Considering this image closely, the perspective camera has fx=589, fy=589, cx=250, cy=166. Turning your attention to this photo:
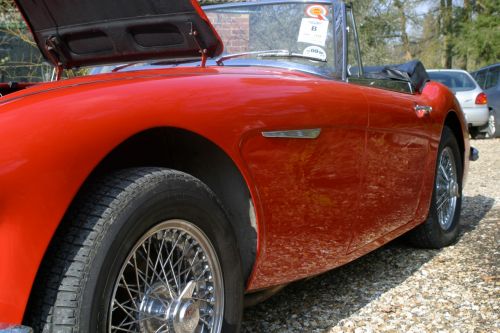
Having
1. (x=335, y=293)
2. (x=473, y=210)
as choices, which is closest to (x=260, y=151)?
(x=335, y=293)

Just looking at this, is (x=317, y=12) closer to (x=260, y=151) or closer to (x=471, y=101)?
(x=260, y=151)

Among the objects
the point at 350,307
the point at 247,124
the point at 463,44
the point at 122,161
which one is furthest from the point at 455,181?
the point at 463,44

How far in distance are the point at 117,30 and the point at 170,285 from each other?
3.99ft

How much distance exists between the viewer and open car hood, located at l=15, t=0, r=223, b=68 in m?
2.26

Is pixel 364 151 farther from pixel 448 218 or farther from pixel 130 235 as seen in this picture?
pixel 448 218

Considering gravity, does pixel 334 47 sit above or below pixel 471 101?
above

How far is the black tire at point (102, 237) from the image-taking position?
1.44 m

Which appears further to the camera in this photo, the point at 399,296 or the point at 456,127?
the point at 456,127

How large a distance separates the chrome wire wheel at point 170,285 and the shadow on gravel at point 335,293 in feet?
2.53

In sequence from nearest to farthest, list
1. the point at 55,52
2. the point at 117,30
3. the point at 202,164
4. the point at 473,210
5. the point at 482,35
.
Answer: the point at 202,164 < the point at 117,30 < the point at 55,52 < the point at 473,210 < the point at 482,35

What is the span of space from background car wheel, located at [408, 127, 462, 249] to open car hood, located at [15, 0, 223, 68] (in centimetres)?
200

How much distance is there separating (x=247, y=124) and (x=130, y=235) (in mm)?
617

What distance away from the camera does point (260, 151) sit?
2033 mm

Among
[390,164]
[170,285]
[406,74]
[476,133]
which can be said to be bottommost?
[476,133]
